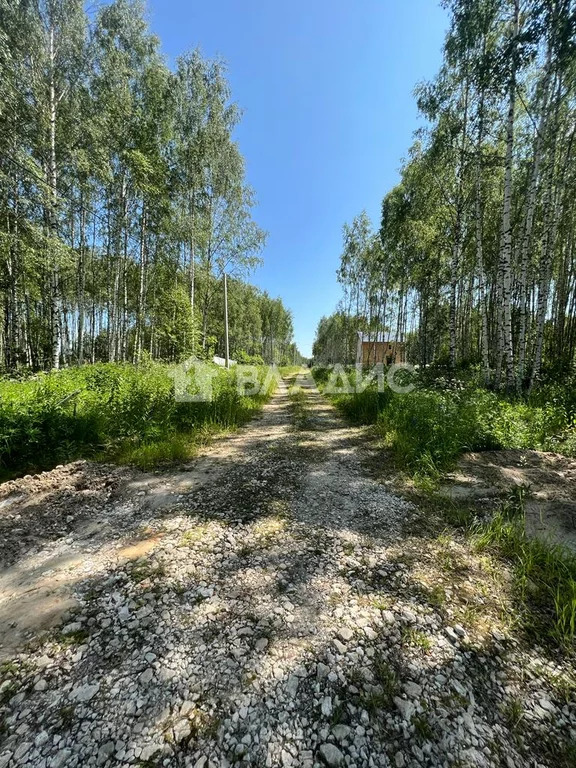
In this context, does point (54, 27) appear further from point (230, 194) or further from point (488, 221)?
point (488, 221)

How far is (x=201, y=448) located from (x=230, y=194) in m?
14.6

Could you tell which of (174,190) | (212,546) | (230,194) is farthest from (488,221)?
(212,546)

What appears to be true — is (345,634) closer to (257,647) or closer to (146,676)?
(257,647)

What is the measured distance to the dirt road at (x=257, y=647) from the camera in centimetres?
131

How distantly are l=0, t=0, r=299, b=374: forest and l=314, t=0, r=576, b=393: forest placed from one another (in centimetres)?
869

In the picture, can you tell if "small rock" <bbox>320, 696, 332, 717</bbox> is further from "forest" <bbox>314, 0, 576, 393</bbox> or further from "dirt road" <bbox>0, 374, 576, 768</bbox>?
"forest" <bbox>314, 0, 576, 393</bbox>

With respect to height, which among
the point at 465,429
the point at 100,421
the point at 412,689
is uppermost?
the point at 100,421

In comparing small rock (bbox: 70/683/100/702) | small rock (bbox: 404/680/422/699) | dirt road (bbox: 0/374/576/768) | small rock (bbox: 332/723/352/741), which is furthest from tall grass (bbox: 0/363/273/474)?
small rock (bbox: 404/680/422/699)

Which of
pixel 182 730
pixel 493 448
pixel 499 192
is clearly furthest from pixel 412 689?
pixel 499 192

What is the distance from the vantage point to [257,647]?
1.76m

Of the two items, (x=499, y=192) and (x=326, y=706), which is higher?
(x=499, y=192)

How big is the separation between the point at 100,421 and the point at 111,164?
12869mm

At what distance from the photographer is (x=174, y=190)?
45.5 feet

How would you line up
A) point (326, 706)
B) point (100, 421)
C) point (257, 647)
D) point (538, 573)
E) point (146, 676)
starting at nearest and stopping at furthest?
point (326, 706)
point (146, 676)
point (257, 647)
point (538, 573)
point (100, 421)
